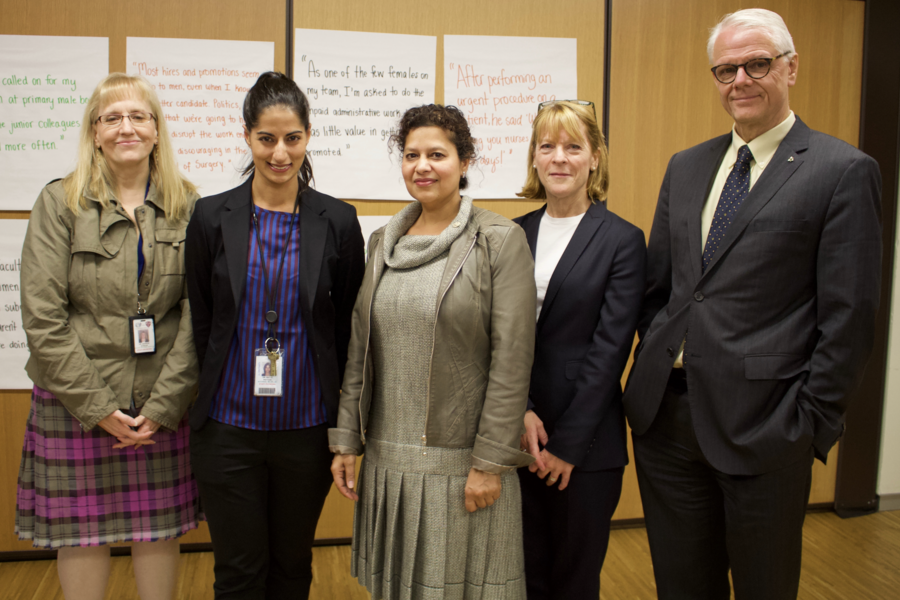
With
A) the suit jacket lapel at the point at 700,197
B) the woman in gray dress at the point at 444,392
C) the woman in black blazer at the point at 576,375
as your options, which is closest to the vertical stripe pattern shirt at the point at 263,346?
the woman in gray dress at the point at 444,392

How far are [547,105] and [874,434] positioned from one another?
2753 mm

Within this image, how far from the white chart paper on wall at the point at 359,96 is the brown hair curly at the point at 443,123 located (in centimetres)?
120

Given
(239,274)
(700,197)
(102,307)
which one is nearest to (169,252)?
(102,307)

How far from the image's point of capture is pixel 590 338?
5.54 feet

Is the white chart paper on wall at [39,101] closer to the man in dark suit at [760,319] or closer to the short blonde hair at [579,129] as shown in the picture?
the short blonde hair at [579,129]

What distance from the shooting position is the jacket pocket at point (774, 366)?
1.44 metres

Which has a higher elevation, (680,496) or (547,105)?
(547,105)

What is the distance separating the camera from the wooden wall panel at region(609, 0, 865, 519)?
292 centimetres

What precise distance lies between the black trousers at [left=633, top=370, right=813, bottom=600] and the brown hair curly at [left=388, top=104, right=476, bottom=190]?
2.78 feet

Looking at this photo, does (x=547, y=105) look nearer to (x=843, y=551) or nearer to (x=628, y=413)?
(x=628, y=413)

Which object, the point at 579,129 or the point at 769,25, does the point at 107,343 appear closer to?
the point at 579,129

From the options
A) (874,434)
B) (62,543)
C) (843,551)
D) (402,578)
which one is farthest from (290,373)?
(874,434)

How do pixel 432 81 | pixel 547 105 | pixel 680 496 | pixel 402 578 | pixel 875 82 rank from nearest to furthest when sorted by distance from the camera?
pixel 402 578
pixel 680 496
pixel 547 105
pixel 432 81
pixel 875 82

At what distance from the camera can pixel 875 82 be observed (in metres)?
3.07
